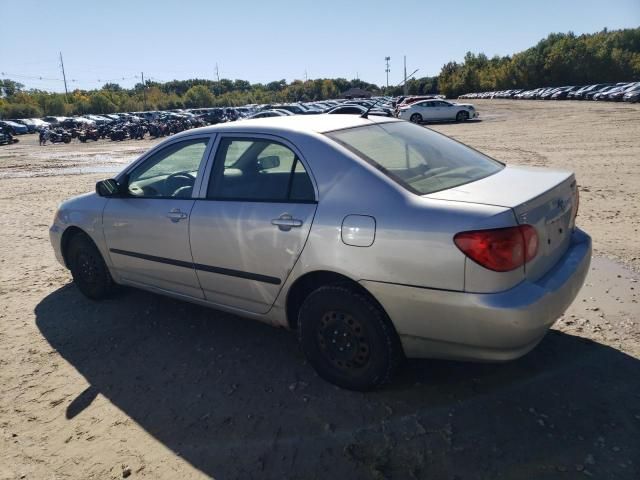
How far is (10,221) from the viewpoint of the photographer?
339 inches

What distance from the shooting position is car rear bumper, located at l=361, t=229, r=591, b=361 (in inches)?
95.3

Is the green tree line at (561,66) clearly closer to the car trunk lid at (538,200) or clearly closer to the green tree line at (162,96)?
the green tree line at (162,96)

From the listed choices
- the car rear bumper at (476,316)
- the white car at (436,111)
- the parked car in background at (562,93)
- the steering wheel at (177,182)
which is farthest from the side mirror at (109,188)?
the parked car in background at (562,93)

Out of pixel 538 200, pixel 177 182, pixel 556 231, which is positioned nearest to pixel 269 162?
pixel 177 182

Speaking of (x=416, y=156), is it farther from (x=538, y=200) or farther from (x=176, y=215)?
(x=176, y=215)

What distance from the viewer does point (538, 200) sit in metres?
2.65

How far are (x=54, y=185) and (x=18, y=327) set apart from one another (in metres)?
9.57

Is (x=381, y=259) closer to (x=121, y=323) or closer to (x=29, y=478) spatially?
(x=29, y=478)

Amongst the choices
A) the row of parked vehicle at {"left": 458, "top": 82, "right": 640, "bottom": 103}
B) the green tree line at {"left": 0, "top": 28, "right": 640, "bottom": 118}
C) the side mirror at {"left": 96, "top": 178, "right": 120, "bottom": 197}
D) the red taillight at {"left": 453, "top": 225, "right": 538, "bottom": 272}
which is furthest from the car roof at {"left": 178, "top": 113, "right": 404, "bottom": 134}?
the green tree line at {"left": 0, "top": 28, "right": 640, "bottom": 118}

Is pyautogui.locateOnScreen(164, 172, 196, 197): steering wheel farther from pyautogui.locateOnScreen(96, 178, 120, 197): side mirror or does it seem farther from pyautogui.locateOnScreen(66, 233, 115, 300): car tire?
pyautogui.locateOnScreen(66, 233, 115, 300): car tire

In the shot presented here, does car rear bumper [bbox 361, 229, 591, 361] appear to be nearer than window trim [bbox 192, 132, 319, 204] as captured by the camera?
Yes

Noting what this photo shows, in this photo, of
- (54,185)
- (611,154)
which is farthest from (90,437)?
(611,154)

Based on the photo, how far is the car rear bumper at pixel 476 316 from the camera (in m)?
2.42

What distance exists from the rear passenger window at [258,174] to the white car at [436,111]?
28.5m
